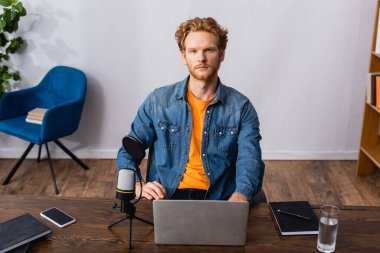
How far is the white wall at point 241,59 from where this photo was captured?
13.1 feet

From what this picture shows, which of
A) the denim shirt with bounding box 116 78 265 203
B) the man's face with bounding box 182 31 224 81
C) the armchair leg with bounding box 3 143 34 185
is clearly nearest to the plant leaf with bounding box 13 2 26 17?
the armchair leg with bounding box 3 143 34 185

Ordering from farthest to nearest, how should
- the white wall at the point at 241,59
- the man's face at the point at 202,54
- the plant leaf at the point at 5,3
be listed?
the white wall at the point at 241,59
the plant leaf at the point at 5,3
the man's face at the point at 202,54

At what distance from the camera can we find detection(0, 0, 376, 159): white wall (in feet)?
13.1

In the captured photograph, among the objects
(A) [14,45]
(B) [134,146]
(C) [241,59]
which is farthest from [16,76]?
(B) [134,146]

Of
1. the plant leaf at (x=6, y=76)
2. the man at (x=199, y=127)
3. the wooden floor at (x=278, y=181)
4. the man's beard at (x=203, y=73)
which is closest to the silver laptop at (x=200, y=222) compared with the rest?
the man at (x=199, y=127)

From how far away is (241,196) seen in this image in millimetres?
2049

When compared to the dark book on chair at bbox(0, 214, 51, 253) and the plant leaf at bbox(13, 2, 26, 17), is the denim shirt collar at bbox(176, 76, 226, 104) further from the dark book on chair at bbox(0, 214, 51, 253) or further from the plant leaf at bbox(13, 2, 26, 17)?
A: the plant leaf at bbox(13, 2, 26, 17)

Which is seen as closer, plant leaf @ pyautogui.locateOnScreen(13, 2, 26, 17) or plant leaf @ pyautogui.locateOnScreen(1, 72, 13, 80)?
plant leaf @ pyautogui.locateOnScreen(13, 2, 26, 17)

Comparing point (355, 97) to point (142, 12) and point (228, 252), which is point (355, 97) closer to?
point (142, 12)

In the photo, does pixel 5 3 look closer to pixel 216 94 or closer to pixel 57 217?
pixel 216 94

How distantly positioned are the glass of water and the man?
0.58 m

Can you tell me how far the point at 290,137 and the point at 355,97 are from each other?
0.62 m

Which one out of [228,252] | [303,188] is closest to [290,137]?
[303,188]

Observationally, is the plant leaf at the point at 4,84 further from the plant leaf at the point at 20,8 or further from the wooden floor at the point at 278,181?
the wooden floor at the point at 278,181
